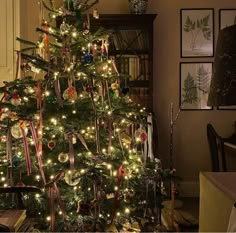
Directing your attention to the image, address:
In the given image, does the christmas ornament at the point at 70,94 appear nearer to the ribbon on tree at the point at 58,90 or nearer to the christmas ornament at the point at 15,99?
the ribbon on tree at the point at 58,90

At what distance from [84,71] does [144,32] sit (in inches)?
81.1

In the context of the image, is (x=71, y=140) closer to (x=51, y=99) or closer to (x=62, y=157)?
(x=62, y=157)

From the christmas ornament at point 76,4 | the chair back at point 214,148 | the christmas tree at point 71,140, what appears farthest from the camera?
the chair back at point 214,148

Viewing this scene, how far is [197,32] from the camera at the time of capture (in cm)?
475

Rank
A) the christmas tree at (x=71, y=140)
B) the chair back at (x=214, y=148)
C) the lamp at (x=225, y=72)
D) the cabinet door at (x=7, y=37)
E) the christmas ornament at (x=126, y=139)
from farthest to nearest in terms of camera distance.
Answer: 1. the cabinet door at (x=7, y=37)
2. the chair back at (x=214, y=148)
3. the christmas ornament at (x=126, y=139)
4. the christmas tree at (x=71, y=140)
5. the lamp at (x=225, y=72)

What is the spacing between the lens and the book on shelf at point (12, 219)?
67.7 inches

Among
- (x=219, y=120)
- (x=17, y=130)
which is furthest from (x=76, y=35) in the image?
(x=219, y=120)

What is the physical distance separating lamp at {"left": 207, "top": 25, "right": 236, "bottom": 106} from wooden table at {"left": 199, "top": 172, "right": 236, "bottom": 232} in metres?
0.72

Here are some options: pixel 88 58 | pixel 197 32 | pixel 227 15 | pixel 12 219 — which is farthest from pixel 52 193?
pixel 227 15

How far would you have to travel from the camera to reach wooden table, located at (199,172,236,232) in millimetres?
1675

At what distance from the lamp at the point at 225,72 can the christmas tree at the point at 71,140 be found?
4.79 ft

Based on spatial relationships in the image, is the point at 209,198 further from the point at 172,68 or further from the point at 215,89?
the point at 172,68

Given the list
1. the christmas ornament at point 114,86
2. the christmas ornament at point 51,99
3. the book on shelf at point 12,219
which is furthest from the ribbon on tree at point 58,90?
the book on shelf at point 12,219

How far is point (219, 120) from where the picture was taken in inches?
189
